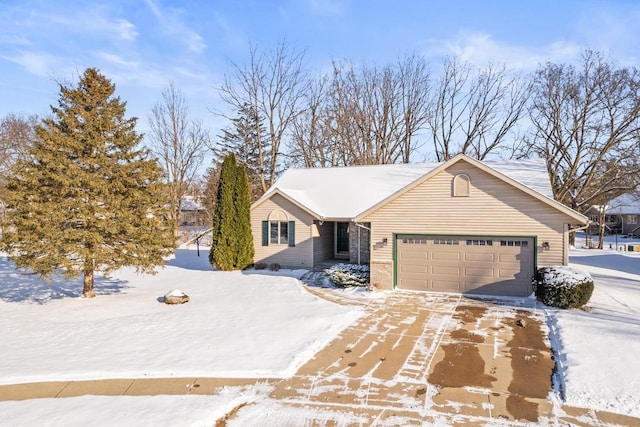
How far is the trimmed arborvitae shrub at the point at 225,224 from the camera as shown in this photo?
707 inches

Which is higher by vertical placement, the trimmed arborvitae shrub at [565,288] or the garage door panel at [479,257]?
the garage door panel at [479,257]

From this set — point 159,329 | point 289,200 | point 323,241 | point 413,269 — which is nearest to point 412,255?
point 413,269

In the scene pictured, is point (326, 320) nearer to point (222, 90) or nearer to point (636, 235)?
point (222, 90)

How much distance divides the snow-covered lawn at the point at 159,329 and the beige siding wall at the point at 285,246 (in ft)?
8.74

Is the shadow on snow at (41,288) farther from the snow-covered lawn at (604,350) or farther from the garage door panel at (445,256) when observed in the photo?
the snow-covered lawn at (604,350)

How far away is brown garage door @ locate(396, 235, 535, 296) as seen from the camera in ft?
40.9

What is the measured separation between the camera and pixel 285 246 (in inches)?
721

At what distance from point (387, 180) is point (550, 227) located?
859cm

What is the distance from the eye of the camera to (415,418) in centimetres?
539

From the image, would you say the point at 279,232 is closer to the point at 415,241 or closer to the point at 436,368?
the point at 415,241

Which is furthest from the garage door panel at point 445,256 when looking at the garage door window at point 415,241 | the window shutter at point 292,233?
the window shutter at point 292,233

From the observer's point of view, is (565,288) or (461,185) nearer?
(565,288)

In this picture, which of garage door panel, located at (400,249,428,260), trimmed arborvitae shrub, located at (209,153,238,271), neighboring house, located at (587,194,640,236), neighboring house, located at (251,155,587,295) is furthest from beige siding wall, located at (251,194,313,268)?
neighboring house, located at (587,194,640,236)

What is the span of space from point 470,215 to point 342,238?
26.0 ft
